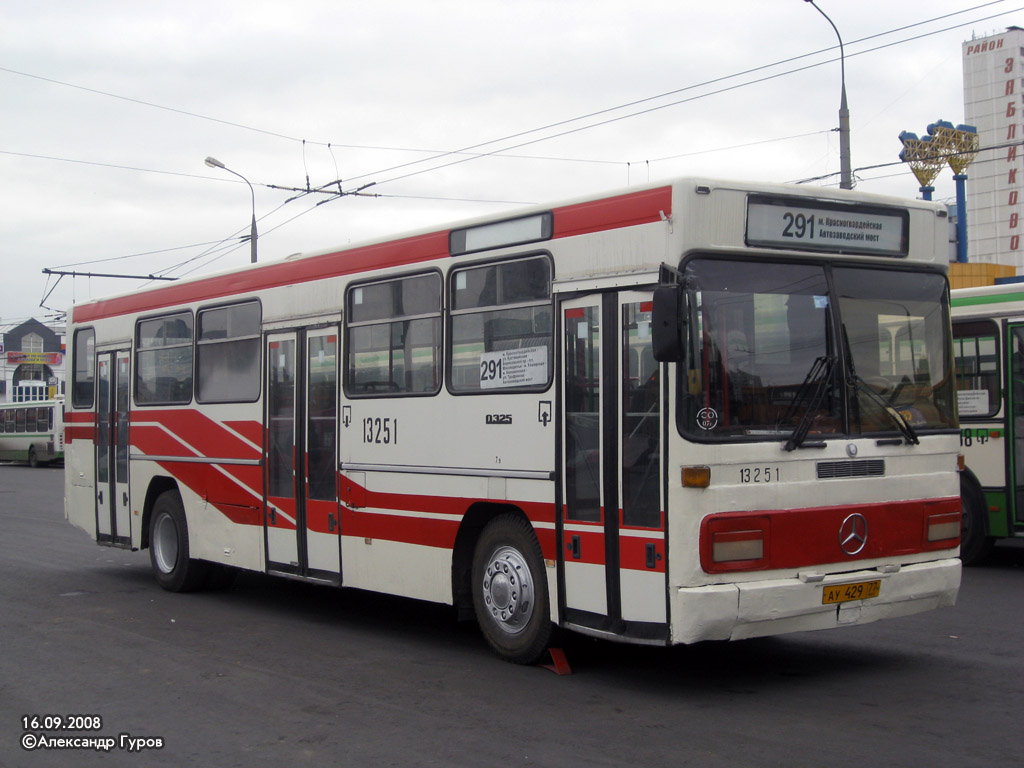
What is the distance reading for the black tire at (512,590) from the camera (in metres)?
7.92

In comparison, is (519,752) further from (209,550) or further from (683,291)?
(209,550)

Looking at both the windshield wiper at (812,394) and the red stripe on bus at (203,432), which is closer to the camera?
the windshield wiper at (812,394)

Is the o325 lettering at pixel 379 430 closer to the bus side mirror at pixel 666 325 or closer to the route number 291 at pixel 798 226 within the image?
the bus side mirror at pixel 666 325

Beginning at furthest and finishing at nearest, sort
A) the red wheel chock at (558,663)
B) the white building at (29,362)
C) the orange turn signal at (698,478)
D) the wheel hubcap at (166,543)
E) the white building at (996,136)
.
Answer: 1. the white building at (996,136)
2. the white building at (29,362)
3. the wheel hubcap at (166,543)
4. the red wheel chock at (558,663)
5. the orange turn signal at (698,478)

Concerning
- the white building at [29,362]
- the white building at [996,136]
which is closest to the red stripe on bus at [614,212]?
the white building at [29,362]

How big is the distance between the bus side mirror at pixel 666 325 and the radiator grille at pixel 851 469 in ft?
4.21

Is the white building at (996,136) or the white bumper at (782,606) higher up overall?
the white building at (996,136)

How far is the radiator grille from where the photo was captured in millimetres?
7156

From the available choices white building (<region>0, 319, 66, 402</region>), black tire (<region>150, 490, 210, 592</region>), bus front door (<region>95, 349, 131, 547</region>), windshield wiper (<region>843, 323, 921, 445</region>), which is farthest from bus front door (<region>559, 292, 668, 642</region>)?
white building (<region>0, 319, 66, 402</region>)

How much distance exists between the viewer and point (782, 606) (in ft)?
22.6

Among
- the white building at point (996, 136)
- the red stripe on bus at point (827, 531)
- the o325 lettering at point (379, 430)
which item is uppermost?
the white building at point (996, 136)

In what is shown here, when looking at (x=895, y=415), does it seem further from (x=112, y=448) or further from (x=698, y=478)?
(x=112, y=448)

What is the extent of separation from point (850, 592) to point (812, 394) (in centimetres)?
125

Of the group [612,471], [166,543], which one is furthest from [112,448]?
[612,471]
